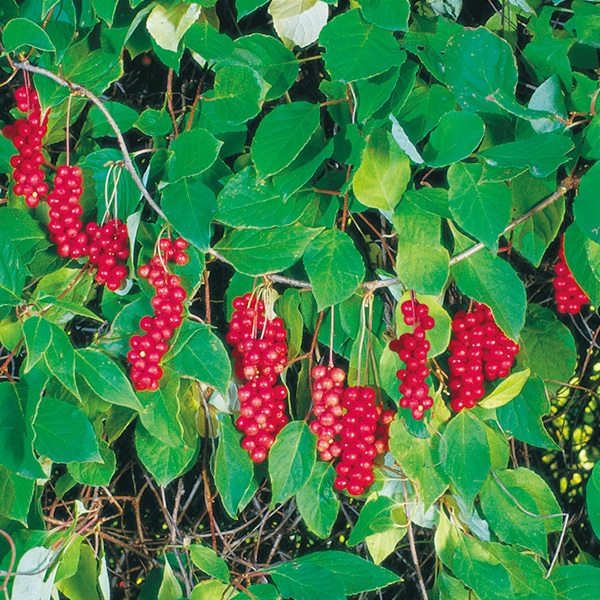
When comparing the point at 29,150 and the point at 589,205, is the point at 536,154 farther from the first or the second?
the point at 29,150

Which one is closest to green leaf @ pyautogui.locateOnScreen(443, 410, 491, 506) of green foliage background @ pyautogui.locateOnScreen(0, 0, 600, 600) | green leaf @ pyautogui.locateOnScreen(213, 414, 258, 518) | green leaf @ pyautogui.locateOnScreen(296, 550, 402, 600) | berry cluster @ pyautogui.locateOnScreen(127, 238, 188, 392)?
green foliage background @ pyautogui.locateOnScreen(0, 0, 600, 600)

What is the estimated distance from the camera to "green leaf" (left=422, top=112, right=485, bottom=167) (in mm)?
701

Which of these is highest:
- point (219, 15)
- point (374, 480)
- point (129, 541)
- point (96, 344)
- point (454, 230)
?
point (219, 15)

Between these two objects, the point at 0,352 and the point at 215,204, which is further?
the point at 0,352

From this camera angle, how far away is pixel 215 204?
30.5 inches

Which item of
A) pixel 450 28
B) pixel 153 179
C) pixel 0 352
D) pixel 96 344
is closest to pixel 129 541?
pixel 0 352

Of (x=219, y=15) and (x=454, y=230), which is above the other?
(x=219, y=15)

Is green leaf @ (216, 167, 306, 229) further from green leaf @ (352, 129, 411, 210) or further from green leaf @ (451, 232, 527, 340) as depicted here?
green leaf @ (451, 232, 527, 340)

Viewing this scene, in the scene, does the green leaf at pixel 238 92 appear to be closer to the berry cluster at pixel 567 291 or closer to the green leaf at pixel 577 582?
the berry cluster at pixel 567 291

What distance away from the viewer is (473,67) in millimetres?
731

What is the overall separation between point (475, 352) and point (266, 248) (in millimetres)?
265

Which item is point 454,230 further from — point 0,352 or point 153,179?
point 0,352

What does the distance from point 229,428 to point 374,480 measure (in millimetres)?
187

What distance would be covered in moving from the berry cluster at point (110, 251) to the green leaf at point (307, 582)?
388 millimetres
